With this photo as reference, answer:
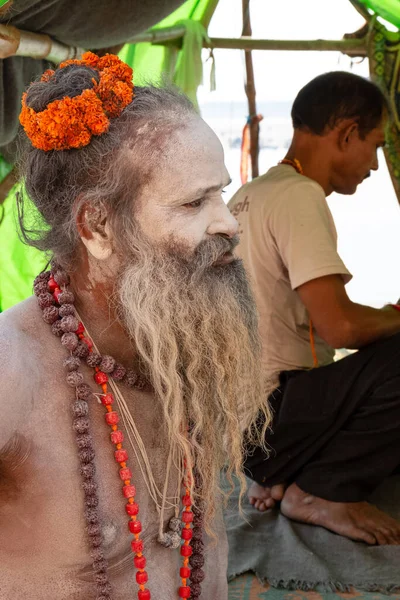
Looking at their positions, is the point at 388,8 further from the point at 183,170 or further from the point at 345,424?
the point at 183,170

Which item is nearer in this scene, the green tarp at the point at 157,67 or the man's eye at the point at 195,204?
the man's eye at the point at 195,204

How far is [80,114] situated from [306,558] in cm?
196

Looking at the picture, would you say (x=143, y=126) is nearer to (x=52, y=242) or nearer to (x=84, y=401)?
(x=52, y=242)

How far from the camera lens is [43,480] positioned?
65.7 inches

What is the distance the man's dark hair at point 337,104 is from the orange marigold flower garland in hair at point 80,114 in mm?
1929

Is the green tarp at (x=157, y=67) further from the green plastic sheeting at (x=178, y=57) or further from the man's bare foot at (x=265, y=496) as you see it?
the man's bare foot at (x=265, y=496)

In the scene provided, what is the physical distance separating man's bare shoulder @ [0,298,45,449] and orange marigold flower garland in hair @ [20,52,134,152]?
0.36 metres

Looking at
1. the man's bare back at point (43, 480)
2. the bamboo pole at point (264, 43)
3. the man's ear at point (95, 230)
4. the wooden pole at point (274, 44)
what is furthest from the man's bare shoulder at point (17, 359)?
the wooden pole at point (274, 44)

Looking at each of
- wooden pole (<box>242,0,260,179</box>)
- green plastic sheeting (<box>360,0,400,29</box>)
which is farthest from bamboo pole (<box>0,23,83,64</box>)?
wooden pole (<box>242,0,260,179</box>)

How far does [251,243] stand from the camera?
3.39 metres

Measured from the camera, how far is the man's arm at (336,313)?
10.3 feet

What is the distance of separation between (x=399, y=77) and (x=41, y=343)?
411 cm

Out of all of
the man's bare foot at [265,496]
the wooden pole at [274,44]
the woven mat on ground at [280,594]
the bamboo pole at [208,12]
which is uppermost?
the bamboo pole at [208,12]

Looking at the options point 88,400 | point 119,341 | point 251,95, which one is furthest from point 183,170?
point 251,95
